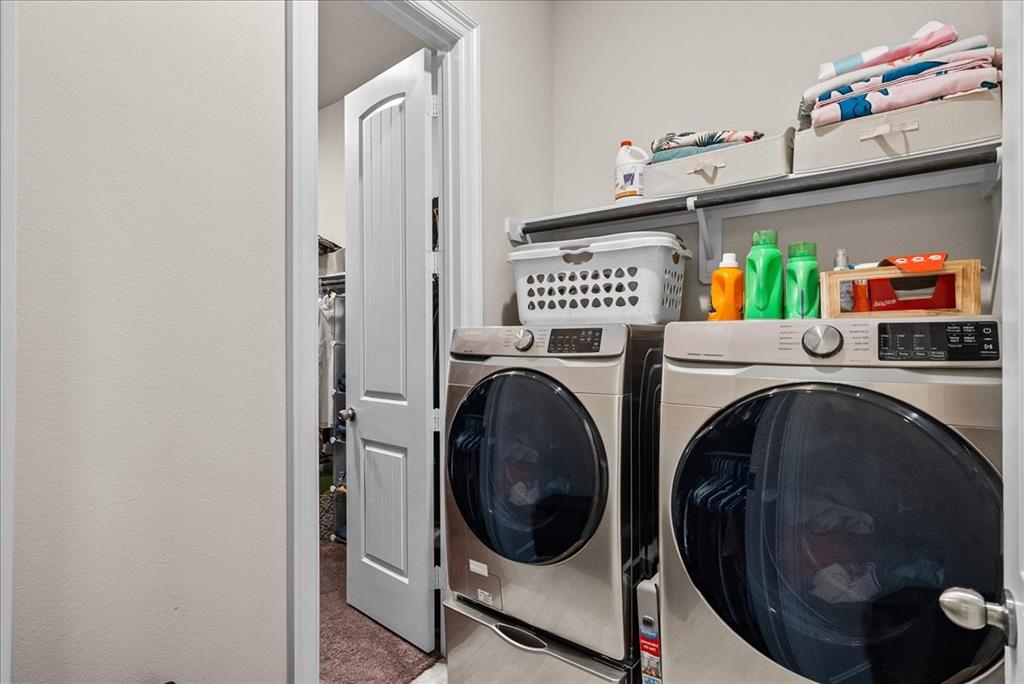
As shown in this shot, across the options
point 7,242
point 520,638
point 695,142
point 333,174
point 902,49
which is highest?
point 333,174

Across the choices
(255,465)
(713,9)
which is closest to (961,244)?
(713,9)

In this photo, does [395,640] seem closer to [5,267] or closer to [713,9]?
[5,267]

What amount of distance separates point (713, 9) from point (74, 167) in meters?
1.97

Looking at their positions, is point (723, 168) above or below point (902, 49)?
below

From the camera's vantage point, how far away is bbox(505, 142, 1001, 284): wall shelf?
139 centimetres

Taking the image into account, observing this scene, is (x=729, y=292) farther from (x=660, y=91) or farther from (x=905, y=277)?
(x=660, y=91)

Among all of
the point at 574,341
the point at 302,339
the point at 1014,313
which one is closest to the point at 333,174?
the point at 302,339

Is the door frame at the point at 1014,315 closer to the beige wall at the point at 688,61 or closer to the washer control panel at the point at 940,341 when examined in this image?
the washer control panel at the point at 940,341

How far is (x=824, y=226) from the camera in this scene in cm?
172

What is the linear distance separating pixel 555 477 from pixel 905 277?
3.18 feet

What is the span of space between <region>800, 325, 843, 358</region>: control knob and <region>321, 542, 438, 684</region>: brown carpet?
166 centimetres

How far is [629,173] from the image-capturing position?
1859mm

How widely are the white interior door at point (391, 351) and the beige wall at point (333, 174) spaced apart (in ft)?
4.61

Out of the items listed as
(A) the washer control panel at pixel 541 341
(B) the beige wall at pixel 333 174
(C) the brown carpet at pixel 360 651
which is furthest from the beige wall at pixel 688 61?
(B) the beige wall at pixel 333 174
